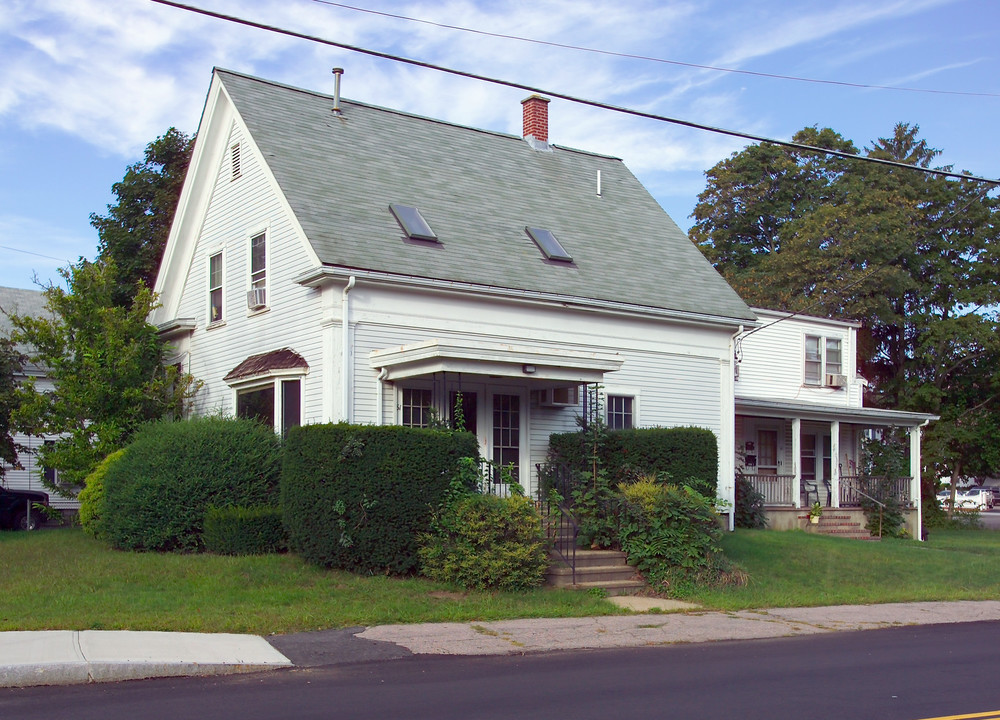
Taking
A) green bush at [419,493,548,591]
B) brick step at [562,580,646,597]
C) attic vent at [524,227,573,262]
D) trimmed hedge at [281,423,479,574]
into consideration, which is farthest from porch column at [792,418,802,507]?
trimmed hedge at [281,423,479,574]

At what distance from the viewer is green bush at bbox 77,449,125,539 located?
58.5 feet

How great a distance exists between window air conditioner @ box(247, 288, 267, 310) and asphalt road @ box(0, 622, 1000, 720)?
10273 mm

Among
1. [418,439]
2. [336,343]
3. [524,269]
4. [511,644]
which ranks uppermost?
[524,269]

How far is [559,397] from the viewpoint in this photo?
18672mm

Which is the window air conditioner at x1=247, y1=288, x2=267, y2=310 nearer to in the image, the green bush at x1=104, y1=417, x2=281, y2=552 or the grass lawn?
the green bush at x1=104, y1=417, x2=281, y2=552

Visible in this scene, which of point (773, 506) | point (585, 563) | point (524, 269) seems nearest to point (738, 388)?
point (773, 506)

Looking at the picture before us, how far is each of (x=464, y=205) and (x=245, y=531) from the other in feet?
26.1

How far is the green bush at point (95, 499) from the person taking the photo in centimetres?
1784

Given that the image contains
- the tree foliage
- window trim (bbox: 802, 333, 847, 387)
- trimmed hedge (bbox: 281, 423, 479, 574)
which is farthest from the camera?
the tree foliage

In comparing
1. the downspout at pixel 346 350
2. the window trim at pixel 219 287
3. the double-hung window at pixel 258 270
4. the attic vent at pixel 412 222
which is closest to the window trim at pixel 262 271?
the double-hung window at pixel 258 270

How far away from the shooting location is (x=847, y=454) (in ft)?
98.0

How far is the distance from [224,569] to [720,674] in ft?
24.9

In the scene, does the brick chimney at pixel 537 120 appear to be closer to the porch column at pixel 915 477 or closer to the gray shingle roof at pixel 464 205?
the gray shingle roof at pixel 464 205

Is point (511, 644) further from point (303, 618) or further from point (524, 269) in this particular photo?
point (524, 269)
